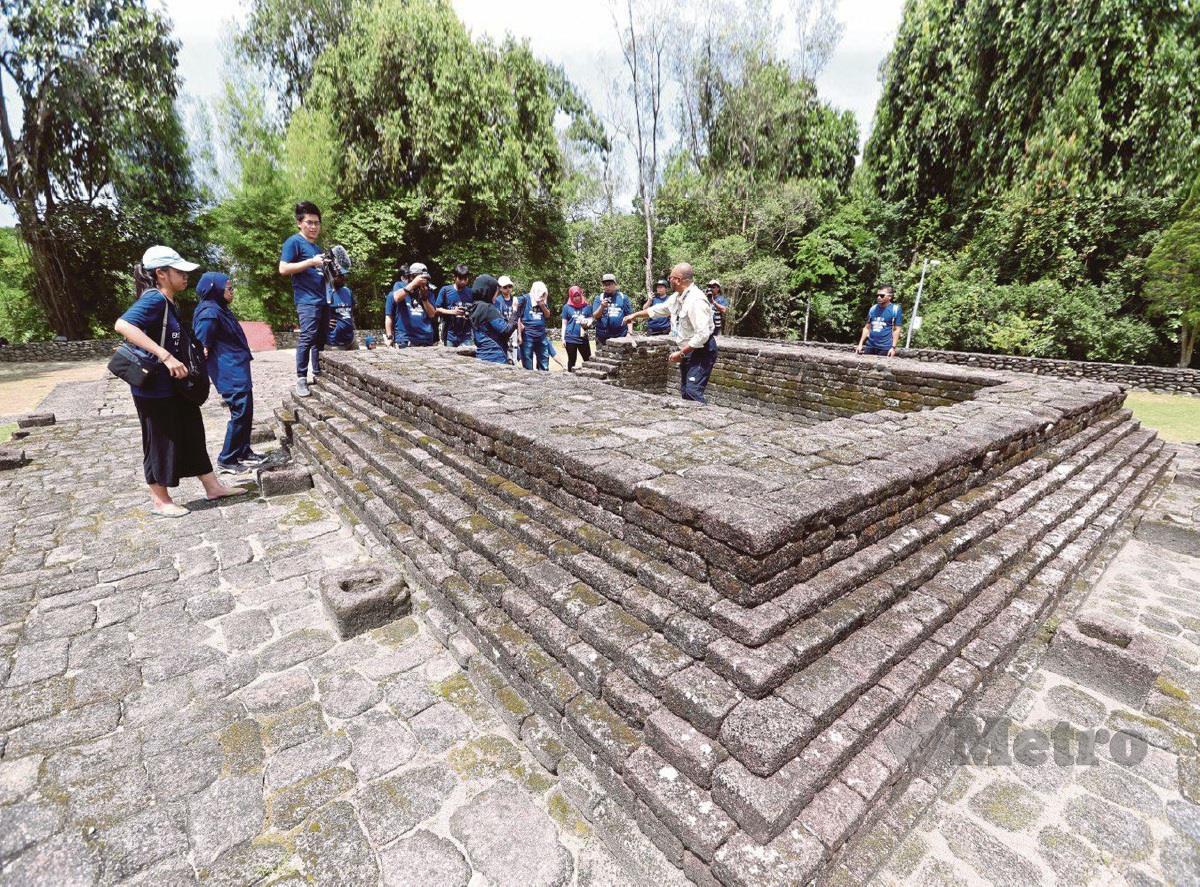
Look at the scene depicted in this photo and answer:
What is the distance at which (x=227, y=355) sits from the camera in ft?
16.6

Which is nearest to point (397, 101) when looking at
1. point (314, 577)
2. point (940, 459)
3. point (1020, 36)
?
point (1020, 36)

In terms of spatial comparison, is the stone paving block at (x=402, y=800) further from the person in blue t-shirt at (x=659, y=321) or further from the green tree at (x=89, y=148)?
the green tree at (x=89, y=148)

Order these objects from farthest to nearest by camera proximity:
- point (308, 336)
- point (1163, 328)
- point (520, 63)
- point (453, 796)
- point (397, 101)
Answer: point (520, 63) < point (397, 101) < point (1163, 328) < point (308, 336) < point (453, 796)

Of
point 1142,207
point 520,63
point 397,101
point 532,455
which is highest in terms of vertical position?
point 520,63

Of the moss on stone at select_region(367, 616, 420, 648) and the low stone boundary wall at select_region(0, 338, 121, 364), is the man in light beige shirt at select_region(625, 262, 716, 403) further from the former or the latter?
the low stone boundary wall at select_region(0, 338, 121, 364)

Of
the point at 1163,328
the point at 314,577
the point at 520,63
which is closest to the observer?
the point at 314,577

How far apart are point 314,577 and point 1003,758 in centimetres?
407

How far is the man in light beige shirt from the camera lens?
18.6 feet

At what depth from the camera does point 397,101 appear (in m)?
20.8

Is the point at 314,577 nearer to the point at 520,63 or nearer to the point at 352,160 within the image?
the point at 352,160

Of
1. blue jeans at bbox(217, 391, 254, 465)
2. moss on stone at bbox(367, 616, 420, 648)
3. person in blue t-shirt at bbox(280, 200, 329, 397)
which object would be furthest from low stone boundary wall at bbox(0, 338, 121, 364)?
moss on stone at bbox(367, 616, 420, 648)

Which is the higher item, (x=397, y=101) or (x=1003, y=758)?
(x=397, y=101)

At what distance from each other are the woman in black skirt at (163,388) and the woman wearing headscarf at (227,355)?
1.41ft

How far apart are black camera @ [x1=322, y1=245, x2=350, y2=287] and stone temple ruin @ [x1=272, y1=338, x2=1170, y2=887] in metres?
2.39
